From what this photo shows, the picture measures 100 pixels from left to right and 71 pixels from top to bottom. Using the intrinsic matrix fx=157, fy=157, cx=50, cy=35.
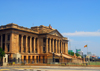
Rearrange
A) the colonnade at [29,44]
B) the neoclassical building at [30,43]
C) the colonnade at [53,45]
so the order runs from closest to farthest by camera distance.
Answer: the neoclassical building at [30,43] < the colonnade at [29,44] < the colonnade at [53,45]

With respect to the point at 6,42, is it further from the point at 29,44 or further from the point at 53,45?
the point at 53,45

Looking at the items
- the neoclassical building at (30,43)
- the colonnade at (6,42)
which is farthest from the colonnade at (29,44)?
the colonnade at (6,42)

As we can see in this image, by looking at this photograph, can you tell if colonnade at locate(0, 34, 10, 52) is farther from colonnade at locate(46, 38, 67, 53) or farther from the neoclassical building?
colonnade at locate(46, 38, 67, 53)

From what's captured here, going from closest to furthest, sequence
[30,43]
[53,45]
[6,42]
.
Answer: [6,42], [30,43], [53,45]

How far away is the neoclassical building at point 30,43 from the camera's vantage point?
223ft

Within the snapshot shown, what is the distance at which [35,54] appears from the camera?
83.5 metres

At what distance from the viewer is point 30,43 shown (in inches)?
3159

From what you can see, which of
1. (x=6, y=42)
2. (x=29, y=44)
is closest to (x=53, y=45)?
(x=29, y=44)

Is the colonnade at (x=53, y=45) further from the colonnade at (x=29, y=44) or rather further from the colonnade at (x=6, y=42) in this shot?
the colonnade at (x=6, y=42)

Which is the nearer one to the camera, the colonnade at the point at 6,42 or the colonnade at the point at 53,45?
the colonnade at the point at 6,42

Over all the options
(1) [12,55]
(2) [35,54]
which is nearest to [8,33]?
(1) [12,55]

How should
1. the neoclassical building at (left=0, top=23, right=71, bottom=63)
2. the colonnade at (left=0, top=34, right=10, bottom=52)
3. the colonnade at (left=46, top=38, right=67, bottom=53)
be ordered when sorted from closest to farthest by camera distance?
the neoclassical building at (left=0, top=23, right=71, bottom=63)
the colonnade at (left=0, top=34, right=10, bottom=52)
the colonnade at (left=46, top=38, right=67, bottom=53)

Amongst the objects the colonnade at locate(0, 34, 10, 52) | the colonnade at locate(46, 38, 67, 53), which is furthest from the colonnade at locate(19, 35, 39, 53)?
the colonnade at locate(46, 38, 67, 53)

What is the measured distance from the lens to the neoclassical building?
67.9 m
